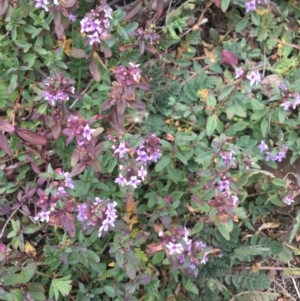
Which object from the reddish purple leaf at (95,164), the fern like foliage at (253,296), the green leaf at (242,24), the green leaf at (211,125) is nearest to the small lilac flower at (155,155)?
the reddish purple leaf at (95,164)

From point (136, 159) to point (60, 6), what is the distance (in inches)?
35.1

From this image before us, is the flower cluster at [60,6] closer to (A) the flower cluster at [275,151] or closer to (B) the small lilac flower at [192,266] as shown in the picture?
(A) the flower cluster at [275,151]

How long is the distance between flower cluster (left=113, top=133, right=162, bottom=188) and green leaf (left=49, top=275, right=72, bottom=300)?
601 millimetres

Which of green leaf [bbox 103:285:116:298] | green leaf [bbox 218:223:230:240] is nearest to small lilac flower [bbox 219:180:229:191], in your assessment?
green leaf [bbox 218:223:230:240]

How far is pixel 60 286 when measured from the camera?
2.44 meters

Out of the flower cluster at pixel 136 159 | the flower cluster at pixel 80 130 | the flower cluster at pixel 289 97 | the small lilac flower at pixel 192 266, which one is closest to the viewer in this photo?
the flower cluster at pixel 80 130

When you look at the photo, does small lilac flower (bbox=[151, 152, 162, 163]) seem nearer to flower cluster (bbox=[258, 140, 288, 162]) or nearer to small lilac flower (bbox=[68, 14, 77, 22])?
flower cluster (bbox=[258, 140, 288, 162])

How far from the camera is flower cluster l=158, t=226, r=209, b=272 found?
2.23m

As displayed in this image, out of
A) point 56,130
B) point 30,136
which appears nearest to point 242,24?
point 56,130

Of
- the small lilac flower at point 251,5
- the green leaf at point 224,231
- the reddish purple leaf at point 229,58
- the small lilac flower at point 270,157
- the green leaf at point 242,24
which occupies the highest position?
the small lilac flower at point 251,5

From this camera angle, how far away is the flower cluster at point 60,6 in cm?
237

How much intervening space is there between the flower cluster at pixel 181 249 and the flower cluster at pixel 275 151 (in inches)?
30.0

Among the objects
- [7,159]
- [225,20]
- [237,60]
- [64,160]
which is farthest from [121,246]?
[225,20]

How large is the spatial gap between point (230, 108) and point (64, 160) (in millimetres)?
978
